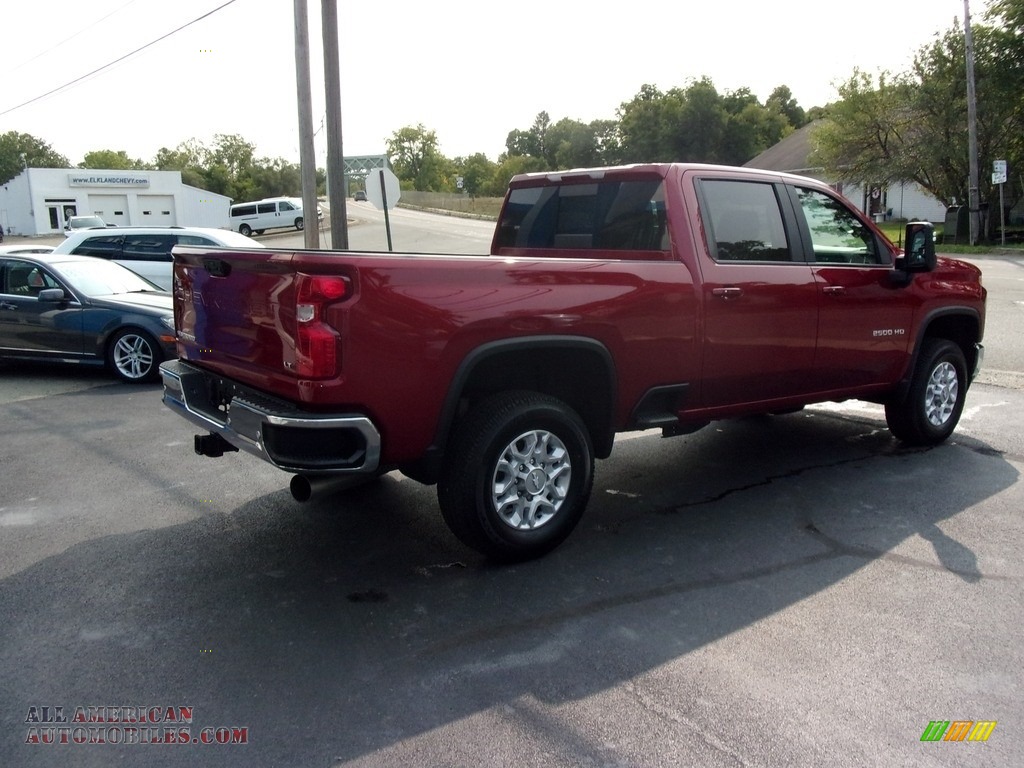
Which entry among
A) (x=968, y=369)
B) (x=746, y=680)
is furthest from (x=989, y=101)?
(x=746, y=680)

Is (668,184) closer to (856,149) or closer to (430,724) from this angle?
(430,724)

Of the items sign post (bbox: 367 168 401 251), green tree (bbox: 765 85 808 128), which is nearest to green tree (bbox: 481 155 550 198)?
green tree (bbox: 765 85 808 128)

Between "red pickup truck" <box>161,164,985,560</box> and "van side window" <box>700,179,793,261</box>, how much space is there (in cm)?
2

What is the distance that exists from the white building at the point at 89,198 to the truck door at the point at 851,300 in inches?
2435

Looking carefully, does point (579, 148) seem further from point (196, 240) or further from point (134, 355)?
point (134, 355)

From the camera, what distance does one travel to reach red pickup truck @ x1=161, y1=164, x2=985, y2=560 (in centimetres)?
384

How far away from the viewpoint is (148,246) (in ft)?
48.6

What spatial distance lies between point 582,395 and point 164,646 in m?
2.39

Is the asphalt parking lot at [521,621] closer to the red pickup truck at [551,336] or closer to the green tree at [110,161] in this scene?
the red pickup truck at [551,336]

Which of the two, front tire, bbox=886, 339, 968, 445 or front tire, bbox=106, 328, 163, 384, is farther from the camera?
front tire, bbox=106, 328, 163, 384

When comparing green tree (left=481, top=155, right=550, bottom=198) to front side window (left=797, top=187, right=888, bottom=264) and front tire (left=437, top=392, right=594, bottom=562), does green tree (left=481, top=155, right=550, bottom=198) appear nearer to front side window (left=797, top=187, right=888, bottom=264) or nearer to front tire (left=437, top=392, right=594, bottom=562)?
front side window (left=797, top=187, right=888, bottom=264)

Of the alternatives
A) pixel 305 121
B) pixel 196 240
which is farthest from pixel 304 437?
pixel 305 121

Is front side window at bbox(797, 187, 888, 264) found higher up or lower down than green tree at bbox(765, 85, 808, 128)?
lower down

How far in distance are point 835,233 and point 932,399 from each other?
165 cm
